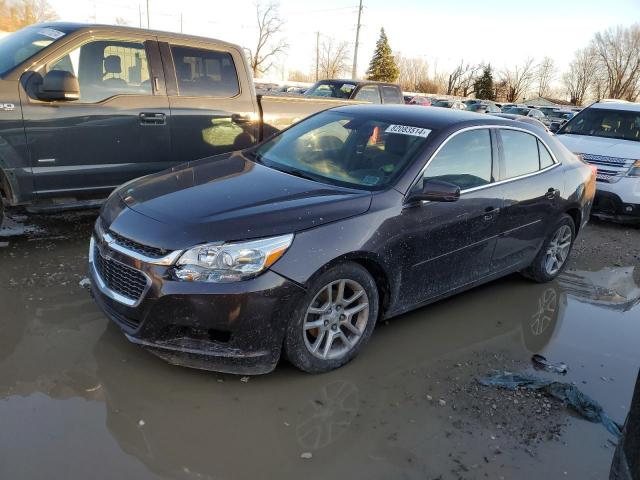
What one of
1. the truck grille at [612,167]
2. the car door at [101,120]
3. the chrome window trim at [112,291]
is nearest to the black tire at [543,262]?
the truck grille at [612,167]

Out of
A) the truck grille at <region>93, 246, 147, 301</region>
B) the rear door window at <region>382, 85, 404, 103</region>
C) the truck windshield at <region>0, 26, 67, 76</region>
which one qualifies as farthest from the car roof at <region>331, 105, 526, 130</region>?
the rear door window at <region>382, 85, 404, 103</region>

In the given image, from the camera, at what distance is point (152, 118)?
5484 mm

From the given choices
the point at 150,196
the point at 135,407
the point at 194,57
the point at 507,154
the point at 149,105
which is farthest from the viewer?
the point at 194,57

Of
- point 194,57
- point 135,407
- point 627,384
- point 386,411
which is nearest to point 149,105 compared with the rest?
point 194,57

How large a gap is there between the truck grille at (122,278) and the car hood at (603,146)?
7.67m

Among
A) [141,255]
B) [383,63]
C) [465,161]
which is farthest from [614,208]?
[383,63]

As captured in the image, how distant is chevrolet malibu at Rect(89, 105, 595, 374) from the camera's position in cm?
299

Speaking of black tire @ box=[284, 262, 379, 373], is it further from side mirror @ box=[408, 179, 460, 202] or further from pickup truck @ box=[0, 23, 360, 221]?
pickup truck @ box=[0, 23, 360, 221]

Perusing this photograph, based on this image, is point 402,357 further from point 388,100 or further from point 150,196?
point 388,100

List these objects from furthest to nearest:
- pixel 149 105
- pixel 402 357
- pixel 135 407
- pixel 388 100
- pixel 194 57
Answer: pixel 388 100
pixel 194 57
pixel 149 105
pixel 402 357
pixel 135 407

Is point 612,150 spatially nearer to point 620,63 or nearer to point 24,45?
point 24,45

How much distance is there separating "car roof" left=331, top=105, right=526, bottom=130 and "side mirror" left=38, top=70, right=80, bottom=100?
7.74ft

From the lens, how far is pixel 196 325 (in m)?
2.99

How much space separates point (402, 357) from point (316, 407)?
903 millimetres
